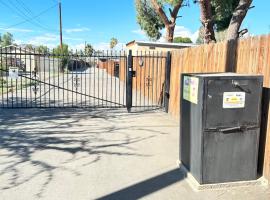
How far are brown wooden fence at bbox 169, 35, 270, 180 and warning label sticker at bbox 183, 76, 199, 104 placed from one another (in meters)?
1.02

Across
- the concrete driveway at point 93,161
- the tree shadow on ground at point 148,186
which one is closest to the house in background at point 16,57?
the concrete driveway at point 93,161

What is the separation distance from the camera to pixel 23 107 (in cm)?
1159

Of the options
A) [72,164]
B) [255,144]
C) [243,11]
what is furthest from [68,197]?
[243,11]

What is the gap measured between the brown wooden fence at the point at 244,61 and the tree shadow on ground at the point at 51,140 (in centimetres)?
214

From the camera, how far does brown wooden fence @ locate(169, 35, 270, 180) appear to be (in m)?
4.66

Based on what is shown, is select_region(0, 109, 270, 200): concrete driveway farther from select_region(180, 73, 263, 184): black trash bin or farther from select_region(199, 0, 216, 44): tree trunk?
select_region(199, 0, 216, 44): tree trunk

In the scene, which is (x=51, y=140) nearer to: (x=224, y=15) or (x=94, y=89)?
(x=94, y=89)

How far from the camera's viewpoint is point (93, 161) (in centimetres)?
570

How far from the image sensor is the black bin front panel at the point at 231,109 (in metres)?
4.32

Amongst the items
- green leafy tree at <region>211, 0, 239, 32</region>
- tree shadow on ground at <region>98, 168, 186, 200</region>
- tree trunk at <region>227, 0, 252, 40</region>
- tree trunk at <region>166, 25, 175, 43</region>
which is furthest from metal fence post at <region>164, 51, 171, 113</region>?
tree trunk at <region>166, 25, 175, 43</region>

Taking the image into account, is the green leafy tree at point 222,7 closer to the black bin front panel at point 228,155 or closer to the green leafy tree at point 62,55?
the green leafy tree at point 62,55

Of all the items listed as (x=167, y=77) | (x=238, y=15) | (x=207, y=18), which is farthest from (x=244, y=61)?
(x=207, y=18)

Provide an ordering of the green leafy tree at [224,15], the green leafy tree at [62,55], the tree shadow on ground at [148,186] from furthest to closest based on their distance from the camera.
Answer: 1. the green leafy tree at [224,15]
2. the green leafy tree at [62,55]
3. the tree shadow on ground at [148,186]

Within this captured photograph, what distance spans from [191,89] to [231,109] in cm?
63
